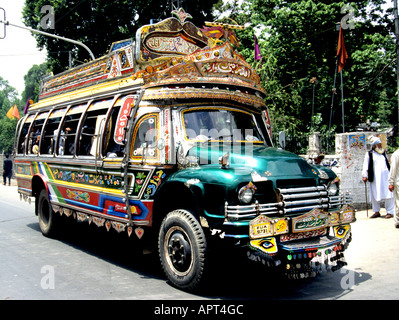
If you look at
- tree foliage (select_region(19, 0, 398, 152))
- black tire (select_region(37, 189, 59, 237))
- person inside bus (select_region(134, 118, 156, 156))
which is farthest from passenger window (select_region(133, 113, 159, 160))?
tree foliage (select_region(19, 0, 398, 152))

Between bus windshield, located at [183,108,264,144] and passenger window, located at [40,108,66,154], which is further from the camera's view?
passenger window, located at [40,108,66,154]

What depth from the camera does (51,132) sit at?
9414 millimetres

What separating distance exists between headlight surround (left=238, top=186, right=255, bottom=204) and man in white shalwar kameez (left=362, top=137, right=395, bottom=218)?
250 inches

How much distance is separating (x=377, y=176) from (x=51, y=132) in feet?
25.1

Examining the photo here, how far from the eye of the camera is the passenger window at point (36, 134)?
9906mm

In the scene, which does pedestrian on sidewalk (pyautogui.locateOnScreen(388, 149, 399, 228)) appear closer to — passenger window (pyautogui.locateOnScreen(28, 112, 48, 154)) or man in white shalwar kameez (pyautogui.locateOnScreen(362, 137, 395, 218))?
man in white shalwar kameez (pyautogui.locateOnScreen(362, 137, 395, 218))

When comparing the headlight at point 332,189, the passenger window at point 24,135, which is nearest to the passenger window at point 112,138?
the headlight at point 332,189

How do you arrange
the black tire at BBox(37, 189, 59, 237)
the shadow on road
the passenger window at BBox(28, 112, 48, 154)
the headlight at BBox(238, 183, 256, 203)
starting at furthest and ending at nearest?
the passenger window at BBox(28, 112, 48, 154)
the black tire at BBox(37, 189, 59, 237)
the shadow on road
the headlight at BBox(238, 183, 256, 203)

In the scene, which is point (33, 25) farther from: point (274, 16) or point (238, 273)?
point (238, 273)

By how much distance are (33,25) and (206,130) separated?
25235 millimetres

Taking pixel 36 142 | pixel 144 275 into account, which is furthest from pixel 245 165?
pixel 36 142

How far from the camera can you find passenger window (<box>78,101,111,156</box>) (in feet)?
Result: 24.1

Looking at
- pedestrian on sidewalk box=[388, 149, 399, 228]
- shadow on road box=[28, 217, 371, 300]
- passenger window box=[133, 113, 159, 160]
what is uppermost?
passenger window box=[133, 113, 159, 160]
